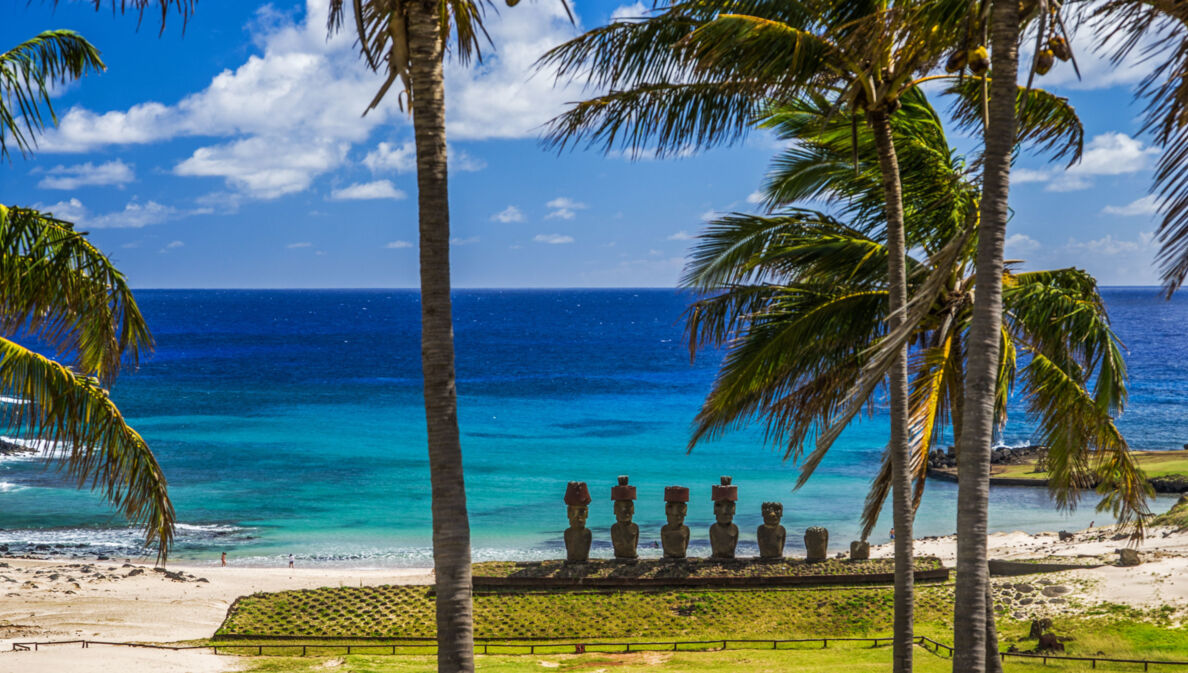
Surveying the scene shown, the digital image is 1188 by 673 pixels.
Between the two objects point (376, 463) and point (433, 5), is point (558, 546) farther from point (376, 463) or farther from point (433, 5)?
point (433, 5)

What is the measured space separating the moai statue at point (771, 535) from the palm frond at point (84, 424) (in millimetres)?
13413

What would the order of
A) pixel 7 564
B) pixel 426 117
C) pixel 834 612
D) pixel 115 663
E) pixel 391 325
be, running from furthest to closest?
1. pixel 391 325
2. pixel 7 564
3. pixel 834 612
4. pixel 115 663
5. pixel 426 117

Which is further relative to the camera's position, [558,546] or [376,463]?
[376,463]

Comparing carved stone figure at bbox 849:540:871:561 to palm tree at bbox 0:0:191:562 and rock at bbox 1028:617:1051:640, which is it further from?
palm tree at bbox 0:0:191:562

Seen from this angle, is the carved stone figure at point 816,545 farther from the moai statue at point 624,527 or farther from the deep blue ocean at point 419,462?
the deep blue ocean at point 419,462

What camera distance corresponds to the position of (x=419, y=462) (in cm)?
5566

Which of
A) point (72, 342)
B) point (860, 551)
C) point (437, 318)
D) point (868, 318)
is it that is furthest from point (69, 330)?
point (860, 551)

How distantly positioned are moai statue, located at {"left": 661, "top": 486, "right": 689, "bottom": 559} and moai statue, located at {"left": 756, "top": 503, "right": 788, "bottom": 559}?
1639 mm

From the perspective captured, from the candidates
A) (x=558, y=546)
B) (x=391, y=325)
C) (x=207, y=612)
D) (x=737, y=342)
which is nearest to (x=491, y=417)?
(x=558, y=546)

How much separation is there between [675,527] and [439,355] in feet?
50.2

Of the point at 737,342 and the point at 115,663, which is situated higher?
the point at 737,342

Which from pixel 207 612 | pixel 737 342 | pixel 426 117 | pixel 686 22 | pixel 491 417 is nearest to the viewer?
pixel 426 117

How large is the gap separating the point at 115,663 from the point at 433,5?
1314cm

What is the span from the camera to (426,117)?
6.90m
